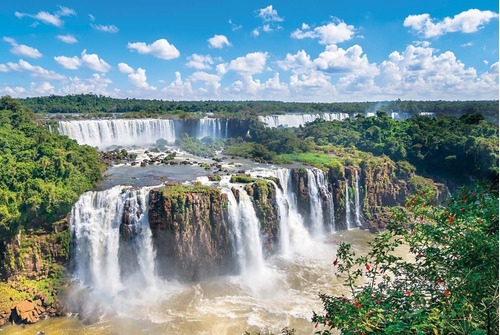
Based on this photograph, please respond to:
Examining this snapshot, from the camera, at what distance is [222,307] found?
1627 cm

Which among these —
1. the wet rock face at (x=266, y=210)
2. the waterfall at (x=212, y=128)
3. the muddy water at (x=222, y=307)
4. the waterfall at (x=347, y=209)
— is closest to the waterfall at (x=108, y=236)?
the muddy water at (x=222, y=307)

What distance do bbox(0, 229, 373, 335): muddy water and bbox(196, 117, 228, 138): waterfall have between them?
30312 mm

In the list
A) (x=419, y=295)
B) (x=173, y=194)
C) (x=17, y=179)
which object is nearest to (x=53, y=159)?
(x=17, y=179)

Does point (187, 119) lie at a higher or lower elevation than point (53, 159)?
higher

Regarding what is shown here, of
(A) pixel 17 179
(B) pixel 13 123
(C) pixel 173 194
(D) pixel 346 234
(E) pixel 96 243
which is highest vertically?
(B) pixel 13 123

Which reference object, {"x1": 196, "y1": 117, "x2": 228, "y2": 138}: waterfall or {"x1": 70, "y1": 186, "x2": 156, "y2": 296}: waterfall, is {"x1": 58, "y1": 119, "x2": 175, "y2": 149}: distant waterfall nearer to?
{"x1": 196, "y1": 117, "x2": 228, "y2": 138}: waterfall

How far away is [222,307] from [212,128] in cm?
3444

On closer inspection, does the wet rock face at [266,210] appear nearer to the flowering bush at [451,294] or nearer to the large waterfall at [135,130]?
the flowering bush at [451,294]

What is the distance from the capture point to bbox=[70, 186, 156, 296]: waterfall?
17.7 meters

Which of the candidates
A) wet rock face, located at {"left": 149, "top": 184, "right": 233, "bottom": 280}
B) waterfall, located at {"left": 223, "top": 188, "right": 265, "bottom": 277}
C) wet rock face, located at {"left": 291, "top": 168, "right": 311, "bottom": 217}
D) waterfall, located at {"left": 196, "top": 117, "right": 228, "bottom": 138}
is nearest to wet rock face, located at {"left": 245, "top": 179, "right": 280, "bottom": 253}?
waterfall, located at {"left": 223, "top": 188, "right": 265, "bottom": 277}

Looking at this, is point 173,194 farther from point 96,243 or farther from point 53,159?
point 53,159

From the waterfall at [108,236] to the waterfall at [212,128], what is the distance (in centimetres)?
2931

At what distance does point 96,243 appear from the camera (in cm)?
1781

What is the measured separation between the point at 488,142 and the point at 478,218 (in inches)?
1310
